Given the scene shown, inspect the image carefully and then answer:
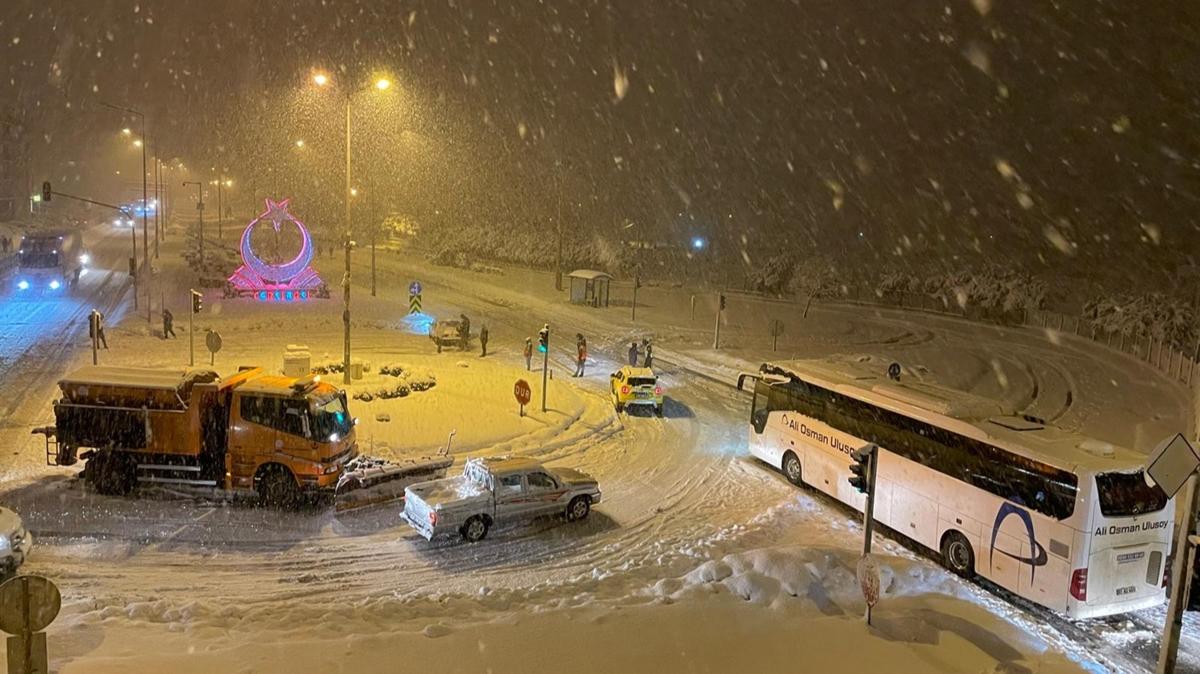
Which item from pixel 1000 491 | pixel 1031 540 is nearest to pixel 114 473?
pixel 1000 491

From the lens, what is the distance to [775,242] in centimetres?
9381

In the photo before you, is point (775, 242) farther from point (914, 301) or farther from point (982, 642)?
point (982, 642)

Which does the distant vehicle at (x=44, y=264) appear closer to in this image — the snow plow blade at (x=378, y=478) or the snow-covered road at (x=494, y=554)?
the snow-covered road at (x=494, y=554)

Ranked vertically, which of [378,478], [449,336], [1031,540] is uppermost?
[449,336]

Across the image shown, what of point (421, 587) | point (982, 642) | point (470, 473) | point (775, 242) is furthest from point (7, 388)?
point (775, 242)

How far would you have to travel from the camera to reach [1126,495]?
12242 millimetres

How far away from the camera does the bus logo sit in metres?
12.7

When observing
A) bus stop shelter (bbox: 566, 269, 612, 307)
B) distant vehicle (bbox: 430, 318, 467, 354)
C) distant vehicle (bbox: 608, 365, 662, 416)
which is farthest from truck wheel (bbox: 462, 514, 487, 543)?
bus stop shelter (bbox: 566, 269, 612, 307)

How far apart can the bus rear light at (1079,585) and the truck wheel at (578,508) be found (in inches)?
309

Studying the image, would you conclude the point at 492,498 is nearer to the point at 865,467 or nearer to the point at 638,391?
the point at 865,467

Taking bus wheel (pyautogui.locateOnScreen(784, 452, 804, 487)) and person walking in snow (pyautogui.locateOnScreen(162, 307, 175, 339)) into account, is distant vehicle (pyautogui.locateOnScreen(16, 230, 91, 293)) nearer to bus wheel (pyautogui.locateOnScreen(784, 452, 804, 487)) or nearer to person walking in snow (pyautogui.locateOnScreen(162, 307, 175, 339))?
person walking in snow (pyautogui.locateOnScreen(162, 307, 175, 339))

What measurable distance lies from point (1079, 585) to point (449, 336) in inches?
995

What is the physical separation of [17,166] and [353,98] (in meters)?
95.0

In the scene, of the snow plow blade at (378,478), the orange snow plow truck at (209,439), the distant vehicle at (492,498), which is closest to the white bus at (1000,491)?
the distant vehicle at (492,498)
